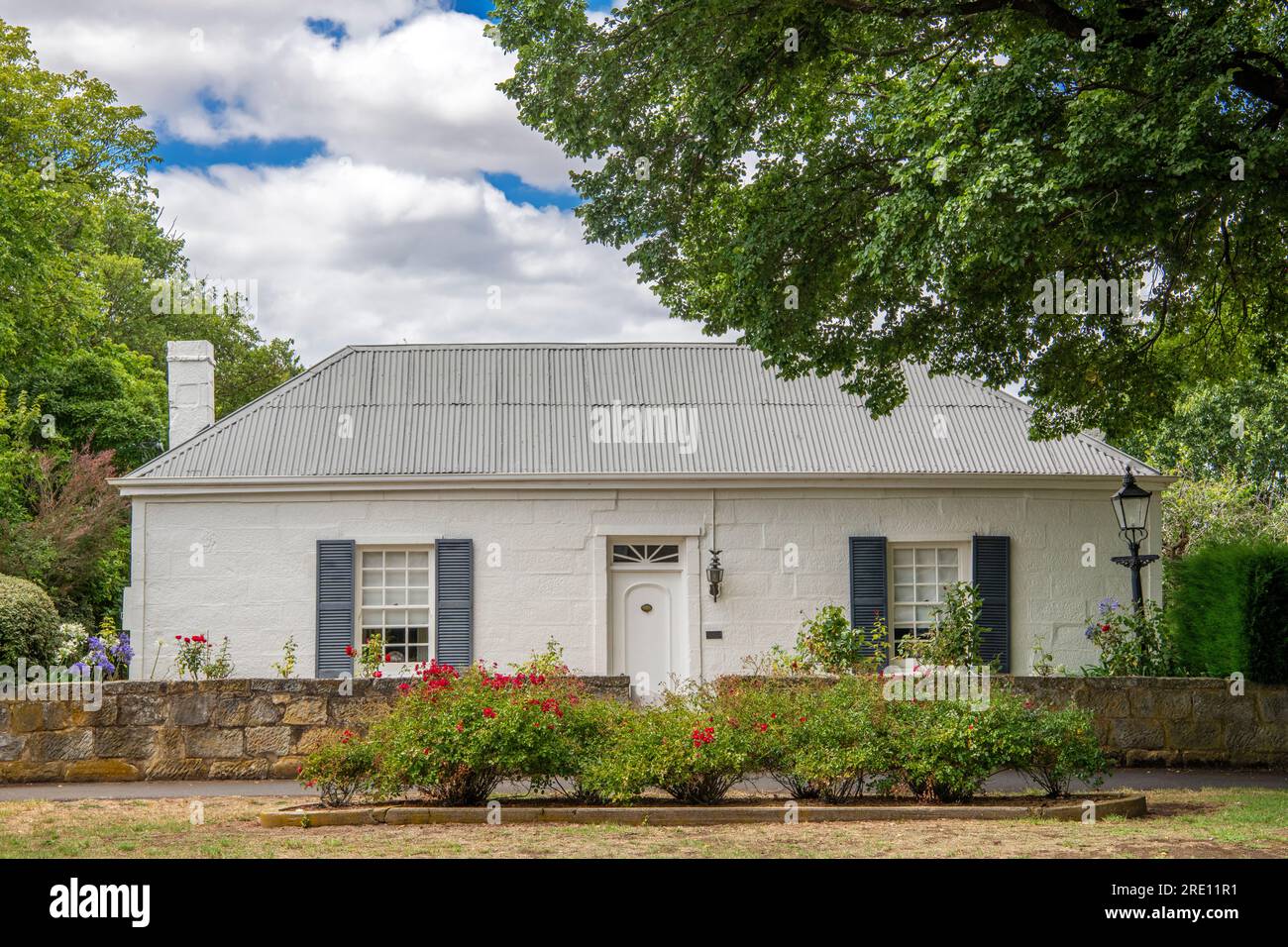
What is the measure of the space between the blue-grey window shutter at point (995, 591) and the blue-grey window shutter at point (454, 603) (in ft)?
22.0

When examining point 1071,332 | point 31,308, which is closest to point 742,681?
point 1071,332

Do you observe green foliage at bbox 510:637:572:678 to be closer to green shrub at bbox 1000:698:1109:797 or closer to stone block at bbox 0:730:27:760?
green shrub at bbox 1000:698:1109:797

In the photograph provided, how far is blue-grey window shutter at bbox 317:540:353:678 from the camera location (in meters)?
16.2

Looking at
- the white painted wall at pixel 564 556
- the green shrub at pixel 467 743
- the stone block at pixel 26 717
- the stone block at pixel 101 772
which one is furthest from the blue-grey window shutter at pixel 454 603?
the green shrub at pixel 467 743

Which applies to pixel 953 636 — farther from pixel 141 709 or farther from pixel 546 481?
pixel 141 709

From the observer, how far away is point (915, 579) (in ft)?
55.7

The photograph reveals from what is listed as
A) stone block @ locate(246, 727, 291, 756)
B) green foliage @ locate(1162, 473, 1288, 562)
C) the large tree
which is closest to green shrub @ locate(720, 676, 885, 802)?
the large tree

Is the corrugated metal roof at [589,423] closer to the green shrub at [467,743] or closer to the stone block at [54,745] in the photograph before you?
the stone block at [54,745]

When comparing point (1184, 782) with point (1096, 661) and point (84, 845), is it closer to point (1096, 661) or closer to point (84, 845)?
point (1096, 661)

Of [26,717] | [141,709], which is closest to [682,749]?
[141,709]

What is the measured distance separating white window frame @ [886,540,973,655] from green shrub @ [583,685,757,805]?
749cm

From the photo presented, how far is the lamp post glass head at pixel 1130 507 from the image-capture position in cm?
1411

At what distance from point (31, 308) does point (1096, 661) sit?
18.9m

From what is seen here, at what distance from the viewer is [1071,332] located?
13531 mm
